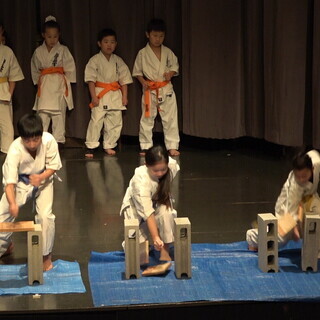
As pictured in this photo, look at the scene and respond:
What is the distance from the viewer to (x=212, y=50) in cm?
651

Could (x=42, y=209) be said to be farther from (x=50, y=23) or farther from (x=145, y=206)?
(x=50, y=23)

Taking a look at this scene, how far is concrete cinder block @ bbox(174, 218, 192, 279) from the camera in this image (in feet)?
12.0

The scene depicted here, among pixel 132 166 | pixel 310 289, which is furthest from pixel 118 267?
pixel 132 166

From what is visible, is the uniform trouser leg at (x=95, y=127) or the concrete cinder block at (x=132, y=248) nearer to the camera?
the concrete cinder block at (x=132, y=248)

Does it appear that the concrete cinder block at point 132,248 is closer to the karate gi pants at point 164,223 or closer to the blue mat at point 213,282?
the blue mat at point 213,282

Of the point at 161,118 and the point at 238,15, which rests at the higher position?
the point at 238,15

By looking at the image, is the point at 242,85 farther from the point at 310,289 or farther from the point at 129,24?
the point at 310,289

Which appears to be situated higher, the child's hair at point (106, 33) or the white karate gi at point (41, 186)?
the child's hair at point (106, 33)

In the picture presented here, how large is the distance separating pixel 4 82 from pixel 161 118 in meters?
1.42

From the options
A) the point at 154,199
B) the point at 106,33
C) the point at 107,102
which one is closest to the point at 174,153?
the point at 107,102

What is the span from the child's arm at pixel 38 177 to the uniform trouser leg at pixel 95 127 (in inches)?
113

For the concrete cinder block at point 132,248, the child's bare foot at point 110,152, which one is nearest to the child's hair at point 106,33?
the child's bare foot at point 110,152

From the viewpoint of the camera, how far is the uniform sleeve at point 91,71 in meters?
6.58

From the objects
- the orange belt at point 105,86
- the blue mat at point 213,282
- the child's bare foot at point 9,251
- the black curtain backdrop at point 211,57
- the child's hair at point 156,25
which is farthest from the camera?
the orange belt at point 105,86
